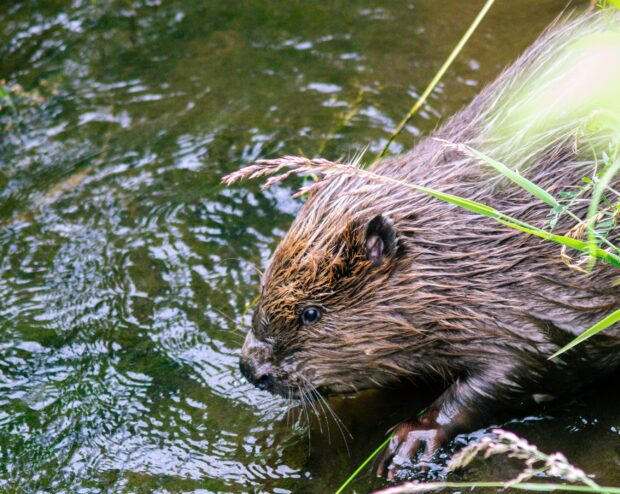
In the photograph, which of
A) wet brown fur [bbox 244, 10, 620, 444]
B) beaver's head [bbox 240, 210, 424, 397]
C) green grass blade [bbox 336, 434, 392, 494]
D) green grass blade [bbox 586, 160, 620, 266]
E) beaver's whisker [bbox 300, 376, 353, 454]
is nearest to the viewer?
green grass blade [bbox 586, 160, 620, 266]

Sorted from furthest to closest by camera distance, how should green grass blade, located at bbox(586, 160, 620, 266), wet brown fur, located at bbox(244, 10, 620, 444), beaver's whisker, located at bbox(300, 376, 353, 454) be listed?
beaver's whisker, located at bbox(300, 376, 353, 454) → wet brown fur, located at bbox(244, 10, 620, 444) → green grass blade, located at bbox(586, 160, 620, 266)

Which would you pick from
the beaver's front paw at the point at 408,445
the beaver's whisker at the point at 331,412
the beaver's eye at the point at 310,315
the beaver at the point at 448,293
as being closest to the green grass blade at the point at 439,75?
the beaver at the point at 448,293

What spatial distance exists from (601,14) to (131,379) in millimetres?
2658

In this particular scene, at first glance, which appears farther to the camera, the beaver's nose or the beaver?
the beaver's nose

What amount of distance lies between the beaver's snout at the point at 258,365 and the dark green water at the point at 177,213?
269mm

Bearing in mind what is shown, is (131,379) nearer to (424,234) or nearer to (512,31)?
(424,234)

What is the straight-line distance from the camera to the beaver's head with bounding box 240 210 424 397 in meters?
3.52

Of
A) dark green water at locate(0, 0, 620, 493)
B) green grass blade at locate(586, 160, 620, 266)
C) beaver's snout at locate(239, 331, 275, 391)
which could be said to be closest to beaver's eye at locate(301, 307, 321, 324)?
beaver's snout at locate(239, 331, 275, 391)

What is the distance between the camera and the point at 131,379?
403cm

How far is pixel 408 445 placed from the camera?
344cm

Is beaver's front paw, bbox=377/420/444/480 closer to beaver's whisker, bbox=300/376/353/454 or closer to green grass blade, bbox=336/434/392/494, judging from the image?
green grass blade, bbox=336/434/392/494

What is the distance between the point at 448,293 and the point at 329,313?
1.62ft

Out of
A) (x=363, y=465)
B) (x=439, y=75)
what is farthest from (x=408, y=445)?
(x=439, y=75)

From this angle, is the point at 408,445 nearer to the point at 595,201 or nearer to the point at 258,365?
the point at 258,365
